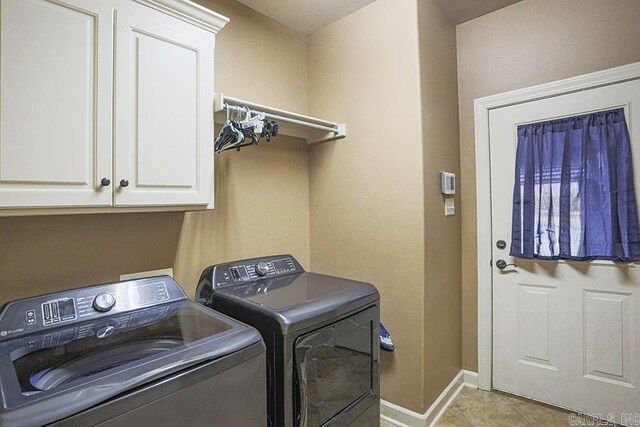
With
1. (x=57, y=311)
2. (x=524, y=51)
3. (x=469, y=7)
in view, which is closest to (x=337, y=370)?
(x=57, y=311)

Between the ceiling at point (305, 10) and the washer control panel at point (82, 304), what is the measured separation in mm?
1799

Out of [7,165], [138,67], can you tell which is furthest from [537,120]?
[7,165]

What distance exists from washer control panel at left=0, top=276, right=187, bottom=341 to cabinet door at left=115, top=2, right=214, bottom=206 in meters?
0.36

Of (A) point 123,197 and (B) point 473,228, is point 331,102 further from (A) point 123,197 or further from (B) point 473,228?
(A) point 123,197

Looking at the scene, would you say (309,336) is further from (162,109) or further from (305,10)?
(305,10)

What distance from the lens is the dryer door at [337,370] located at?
1.30 metres

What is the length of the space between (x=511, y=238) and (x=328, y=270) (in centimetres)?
131

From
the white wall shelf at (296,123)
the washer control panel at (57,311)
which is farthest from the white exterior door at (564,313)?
the washer control panel at (57,311)

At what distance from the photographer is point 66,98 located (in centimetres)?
113

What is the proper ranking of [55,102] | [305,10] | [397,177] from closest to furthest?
[55,102], [397,177], [305,10]

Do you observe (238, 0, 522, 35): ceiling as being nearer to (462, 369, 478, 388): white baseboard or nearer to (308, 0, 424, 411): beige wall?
Result: (308, 0, 424, 411): beige wall

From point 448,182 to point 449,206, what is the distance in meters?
0.19

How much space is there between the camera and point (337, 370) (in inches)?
57.3

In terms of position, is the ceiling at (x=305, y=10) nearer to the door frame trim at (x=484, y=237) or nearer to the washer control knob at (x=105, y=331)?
the door frame trim at (x=484, y=237)
